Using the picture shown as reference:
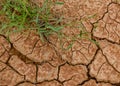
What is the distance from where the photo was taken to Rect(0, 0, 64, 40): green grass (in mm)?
2932

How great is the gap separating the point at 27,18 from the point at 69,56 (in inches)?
22.1

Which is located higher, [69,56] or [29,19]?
[29,19]

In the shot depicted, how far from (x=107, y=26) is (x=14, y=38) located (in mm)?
983

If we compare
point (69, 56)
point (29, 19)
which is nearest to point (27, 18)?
point (29, 19)

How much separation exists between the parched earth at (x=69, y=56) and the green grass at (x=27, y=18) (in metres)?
0.07

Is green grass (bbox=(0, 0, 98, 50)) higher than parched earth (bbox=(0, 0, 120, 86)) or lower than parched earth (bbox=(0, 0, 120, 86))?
higher

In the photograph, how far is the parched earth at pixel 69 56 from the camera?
286cm

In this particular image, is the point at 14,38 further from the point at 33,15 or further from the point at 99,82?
the point at 99,82

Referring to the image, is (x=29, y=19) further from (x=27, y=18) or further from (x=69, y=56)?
(x=69, y=56)

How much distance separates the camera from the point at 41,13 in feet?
9.95

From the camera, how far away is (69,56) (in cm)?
301

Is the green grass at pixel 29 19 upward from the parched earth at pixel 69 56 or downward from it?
upward

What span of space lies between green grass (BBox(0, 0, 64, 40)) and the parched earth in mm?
72

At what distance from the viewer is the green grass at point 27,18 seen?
2.93 meters
